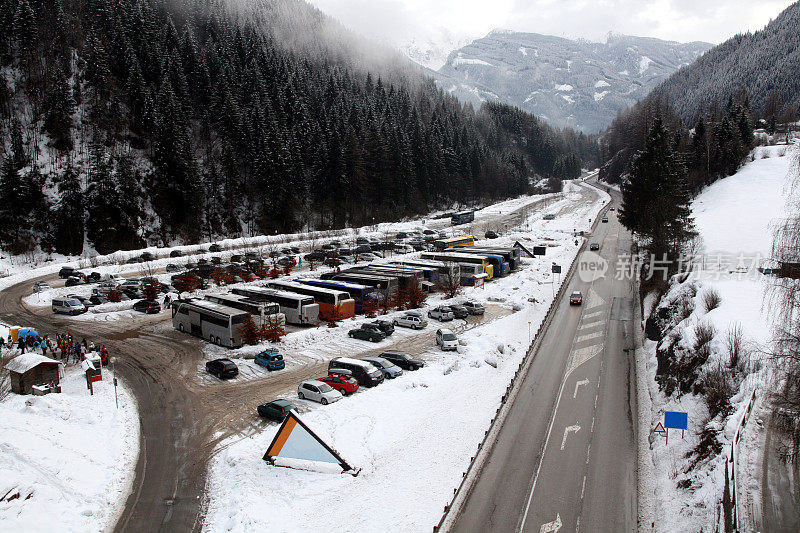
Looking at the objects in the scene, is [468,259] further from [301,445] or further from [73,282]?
[73,282]

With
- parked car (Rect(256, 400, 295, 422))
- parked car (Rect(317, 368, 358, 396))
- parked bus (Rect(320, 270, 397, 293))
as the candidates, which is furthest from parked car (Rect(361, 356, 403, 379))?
parked bus (Rect(320, 270, 397, 293))

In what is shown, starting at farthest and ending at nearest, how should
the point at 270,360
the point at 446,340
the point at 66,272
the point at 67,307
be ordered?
the point at 66,272 → the point at 67,307 → the point at 446,340 → the point at 270,360

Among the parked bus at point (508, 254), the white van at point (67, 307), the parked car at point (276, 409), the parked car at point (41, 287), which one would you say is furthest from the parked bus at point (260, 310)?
the parked bus at point (508, 254)

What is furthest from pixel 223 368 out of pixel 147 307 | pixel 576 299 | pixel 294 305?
pixel 576 299

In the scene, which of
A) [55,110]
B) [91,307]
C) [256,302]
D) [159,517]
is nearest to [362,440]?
[159,517]

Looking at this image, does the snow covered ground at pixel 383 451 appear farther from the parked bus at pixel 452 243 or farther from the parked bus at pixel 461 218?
the parked bus at pixel 461 218
